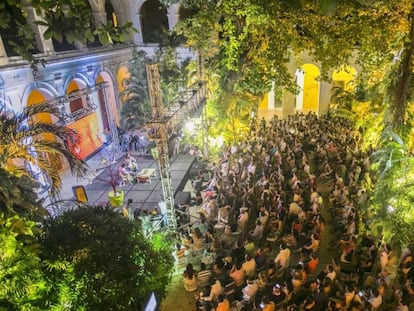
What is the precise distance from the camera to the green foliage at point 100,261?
5.48 meters

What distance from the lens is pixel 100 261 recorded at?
5.64 meters

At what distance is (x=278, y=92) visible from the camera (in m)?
14.9

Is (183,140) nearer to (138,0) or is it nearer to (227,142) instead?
(227,142)

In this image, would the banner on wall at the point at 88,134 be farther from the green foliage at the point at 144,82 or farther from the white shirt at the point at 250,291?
the white shirt at the point at 250,291

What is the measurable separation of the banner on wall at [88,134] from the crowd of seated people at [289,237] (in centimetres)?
733

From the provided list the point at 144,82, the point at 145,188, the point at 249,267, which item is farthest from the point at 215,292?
the point at 144,82

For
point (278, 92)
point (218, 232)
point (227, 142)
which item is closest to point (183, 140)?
point (227, 142)

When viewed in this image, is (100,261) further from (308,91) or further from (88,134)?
(308,91)

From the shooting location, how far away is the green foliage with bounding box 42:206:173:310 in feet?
18.0

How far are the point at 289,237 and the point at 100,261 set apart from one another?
517 centimetres

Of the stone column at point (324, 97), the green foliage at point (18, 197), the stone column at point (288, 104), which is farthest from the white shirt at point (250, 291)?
the stone column at point (324, 97)

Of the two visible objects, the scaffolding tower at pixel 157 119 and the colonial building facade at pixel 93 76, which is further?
the colonial building facade at pixel 93 76

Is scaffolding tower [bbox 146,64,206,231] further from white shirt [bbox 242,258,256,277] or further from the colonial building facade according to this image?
white shirt [bbox 242,258,256,277]

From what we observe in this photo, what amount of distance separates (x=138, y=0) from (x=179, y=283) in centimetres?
1750
